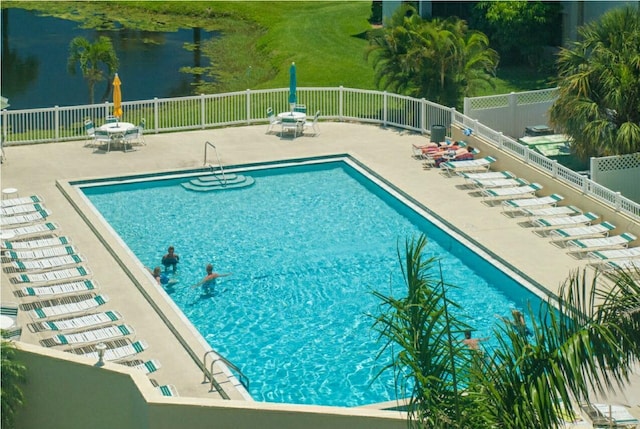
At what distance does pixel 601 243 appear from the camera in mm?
24906

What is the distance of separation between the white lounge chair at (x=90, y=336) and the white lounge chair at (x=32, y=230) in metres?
4.95

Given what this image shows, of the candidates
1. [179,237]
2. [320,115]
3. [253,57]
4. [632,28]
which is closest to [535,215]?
[632,28]

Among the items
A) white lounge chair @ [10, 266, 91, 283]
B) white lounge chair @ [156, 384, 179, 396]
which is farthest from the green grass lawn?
white lounge chair @ [156, 384, 179, 396]

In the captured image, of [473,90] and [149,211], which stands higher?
[473,90]

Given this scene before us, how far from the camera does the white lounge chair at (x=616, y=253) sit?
24234 millimetres

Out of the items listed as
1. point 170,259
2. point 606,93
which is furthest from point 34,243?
point 606,93

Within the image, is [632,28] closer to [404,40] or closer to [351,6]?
[404,40]

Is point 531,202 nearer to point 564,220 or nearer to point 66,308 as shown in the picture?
point 564,220

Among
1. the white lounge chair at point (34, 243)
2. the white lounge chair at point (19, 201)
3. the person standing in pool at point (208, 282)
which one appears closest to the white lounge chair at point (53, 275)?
the white lounge chair at point (34, 243)

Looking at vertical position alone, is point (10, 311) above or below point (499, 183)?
below

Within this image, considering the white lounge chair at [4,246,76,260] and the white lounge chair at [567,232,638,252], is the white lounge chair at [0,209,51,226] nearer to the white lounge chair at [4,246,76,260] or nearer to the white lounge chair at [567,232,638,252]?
the white lounge chair at [4,246,76,260]

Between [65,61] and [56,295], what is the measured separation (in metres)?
25.2

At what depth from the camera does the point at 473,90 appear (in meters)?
32.9

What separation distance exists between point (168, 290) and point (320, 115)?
37.5 feet
